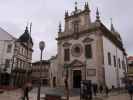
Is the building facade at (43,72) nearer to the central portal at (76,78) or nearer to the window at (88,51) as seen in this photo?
the central portal at (76,78)

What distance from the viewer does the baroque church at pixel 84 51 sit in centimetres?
2607

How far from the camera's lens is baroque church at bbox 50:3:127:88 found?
26.1m

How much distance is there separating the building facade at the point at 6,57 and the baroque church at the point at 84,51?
1266 centimetres

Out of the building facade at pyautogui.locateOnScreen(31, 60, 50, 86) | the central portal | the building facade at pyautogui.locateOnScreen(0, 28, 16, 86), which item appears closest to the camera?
the central portal

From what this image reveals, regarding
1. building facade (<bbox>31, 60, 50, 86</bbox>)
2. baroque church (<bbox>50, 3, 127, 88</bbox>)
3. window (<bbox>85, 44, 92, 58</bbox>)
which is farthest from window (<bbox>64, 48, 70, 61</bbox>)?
building facade (<bbox>31, 60, 50, 86</bbox>)

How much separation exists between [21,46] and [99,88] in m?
25.7

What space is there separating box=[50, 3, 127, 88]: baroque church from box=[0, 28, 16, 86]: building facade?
498 inches

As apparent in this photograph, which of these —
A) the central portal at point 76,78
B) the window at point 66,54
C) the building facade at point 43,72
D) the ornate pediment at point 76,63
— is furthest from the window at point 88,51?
the building facade at point 43,72

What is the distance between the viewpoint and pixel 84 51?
2819 cm

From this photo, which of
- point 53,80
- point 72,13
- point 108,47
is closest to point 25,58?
point 53,80

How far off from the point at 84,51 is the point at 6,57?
19.7m

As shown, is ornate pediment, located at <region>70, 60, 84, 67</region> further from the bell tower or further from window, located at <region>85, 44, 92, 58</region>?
the bell tower

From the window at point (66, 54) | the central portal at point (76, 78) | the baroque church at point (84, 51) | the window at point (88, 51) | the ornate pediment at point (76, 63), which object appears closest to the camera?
the baroque church at point (84, 51)

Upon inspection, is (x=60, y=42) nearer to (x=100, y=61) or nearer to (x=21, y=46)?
(x=100, y=61)
